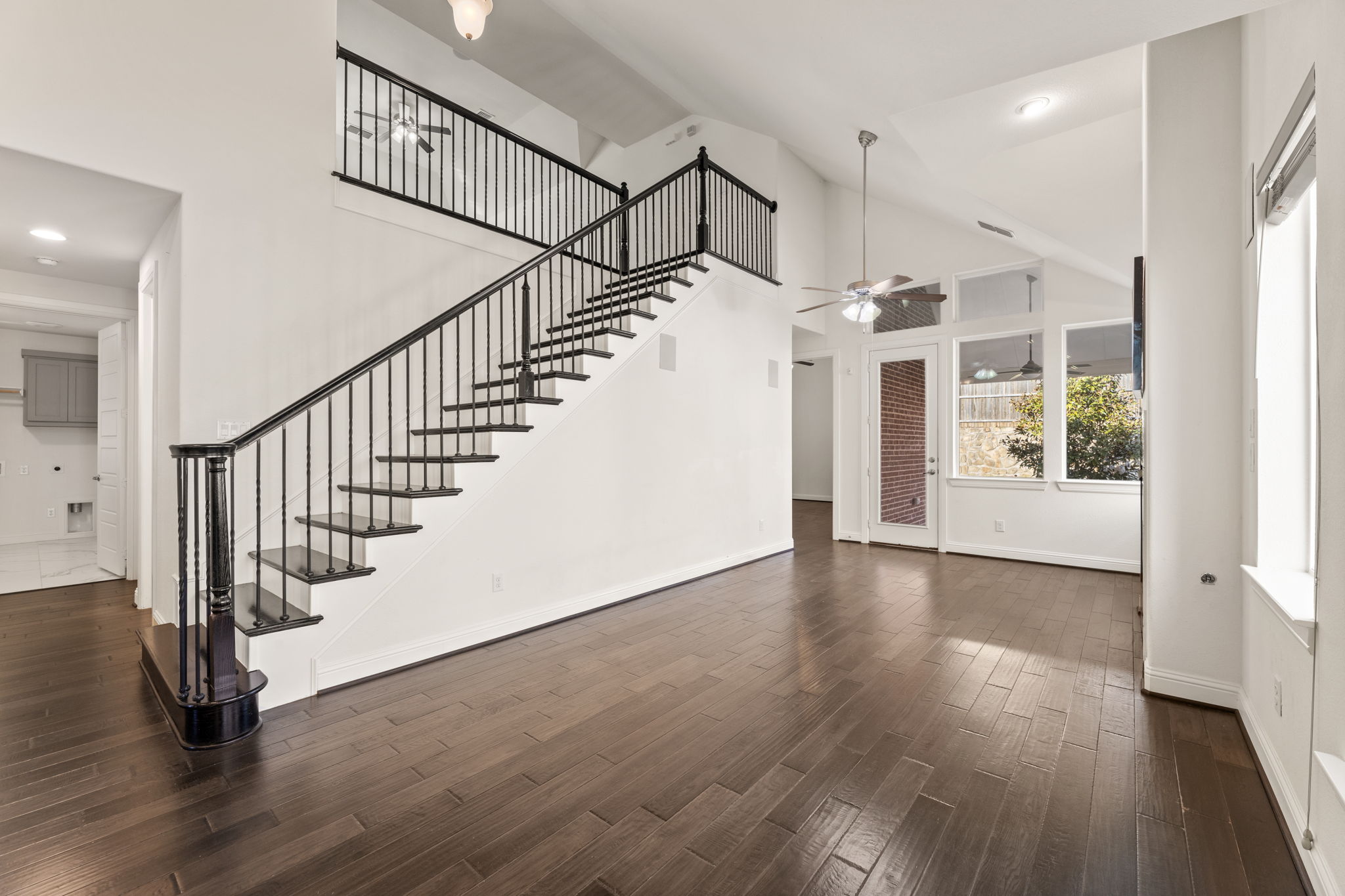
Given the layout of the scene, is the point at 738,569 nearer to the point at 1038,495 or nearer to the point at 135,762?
the point at 1038,495

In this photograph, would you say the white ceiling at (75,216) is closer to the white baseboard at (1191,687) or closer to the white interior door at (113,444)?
the white interior door at (113,444)

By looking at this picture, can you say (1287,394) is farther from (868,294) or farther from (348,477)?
(348,477)

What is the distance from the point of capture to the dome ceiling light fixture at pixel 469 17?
11.2 ft

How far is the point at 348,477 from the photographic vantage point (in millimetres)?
3893

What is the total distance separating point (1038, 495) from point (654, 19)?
555 centimetres

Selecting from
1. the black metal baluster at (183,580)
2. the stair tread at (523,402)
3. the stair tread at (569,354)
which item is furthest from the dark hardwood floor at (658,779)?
the stair tread at (569,354)

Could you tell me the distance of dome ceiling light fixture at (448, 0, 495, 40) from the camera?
3422 millimetres

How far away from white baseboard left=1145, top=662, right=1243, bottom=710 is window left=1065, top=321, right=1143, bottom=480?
3.40 metres

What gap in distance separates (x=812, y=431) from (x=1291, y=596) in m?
9.89

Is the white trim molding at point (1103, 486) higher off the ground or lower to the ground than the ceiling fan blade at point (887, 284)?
lower

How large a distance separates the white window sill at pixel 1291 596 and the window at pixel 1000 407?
12.5 ft

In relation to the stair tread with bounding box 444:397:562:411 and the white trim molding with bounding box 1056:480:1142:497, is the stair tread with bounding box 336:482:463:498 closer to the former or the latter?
the stair tread with bounding box 444:397:562:411

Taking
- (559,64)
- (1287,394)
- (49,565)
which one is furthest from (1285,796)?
(49,565)

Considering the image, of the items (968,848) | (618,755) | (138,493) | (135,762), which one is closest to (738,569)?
(618,755)
